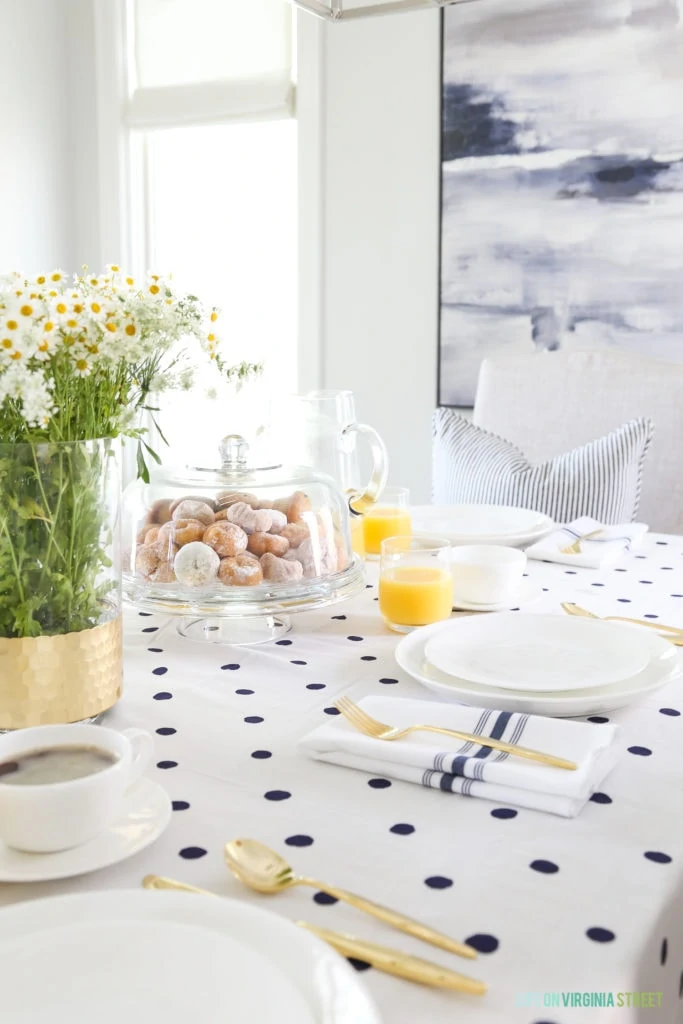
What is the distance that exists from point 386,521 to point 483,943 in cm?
101

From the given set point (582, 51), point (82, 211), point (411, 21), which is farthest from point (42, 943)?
point (82, 211)

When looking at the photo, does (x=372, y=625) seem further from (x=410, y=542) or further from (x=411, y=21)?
(x=411, y=21)

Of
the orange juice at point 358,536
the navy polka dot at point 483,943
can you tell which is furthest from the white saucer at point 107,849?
the orange juice at point 358,536

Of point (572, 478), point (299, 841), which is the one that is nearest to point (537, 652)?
point (299, 841)

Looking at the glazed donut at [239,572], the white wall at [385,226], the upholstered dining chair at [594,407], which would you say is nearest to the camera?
the glazed donut at [239,572]

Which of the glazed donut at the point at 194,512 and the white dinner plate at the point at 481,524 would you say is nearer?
the glazed donut at the point at 194,512

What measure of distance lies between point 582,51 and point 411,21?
57 centimetres

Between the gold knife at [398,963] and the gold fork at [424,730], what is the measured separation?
261 millimetres

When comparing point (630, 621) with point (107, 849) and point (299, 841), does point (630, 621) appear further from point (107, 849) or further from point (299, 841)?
point (107, 849)

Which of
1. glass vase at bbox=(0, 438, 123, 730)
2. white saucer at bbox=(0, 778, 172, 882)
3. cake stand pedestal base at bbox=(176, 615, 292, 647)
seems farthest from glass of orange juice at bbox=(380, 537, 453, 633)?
white saucer at bbox=(0, 778, 172, 882)

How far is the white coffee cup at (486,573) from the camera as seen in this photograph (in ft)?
4.33

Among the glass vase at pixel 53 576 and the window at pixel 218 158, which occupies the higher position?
the window at pixel 218 158

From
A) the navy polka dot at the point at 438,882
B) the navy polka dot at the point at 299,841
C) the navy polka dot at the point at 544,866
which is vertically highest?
the navy polka dot at the point at 299,841

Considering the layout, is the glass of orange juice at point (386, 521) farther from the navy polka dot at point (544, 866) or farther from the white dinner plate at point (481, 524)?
the navy polka dot at point (544, 866)
